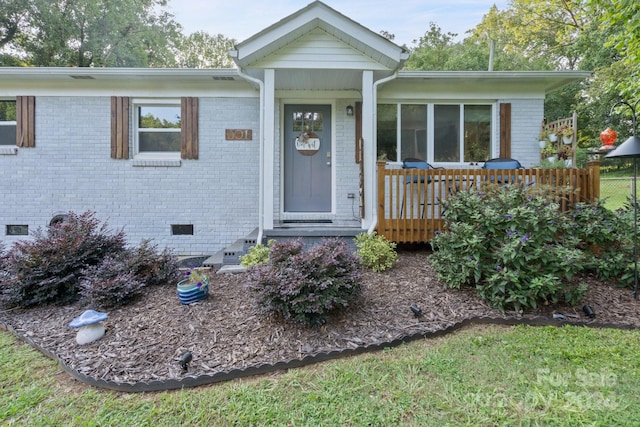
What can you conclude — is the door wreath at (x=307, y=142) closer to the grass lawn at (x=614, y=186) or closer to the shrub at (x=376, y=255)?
the shrub at (x=376, y=255)

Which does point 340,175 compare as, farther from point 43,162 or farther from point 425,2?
point 425,2

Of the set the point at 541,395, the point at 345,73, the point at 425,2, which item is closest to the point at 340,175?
the point at 345,73

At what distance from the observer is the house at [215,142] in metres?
5.66

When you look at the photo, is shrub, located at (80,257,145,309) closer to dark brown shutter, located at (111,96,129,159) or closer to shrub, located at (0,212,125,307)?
shrub, located at (0,212,125,307)

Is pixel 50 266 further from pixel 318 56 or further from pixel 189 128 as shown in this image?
pixel 318 56

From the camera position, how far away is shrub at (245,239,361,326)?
264cm

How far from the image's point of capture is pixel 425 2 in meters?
11.6

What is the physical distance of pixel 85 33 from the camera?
13.4 meters

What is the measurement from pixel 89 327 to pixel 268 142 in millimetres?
2985

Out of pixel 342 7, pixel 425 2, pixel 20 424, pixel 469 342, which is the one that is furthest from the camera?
pixel 425 2

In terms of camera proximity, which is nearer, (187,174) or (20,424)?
(20,424)

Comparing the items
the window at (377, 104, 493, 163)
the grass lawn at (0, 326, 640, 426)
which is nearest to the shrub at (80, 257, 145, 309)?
the grass lawn at (0, 326, 640, 426)

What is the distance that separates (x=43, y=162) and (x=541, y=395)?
7564 mm

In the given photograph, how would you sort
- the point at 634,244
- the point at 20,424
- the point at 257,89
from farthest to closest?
the point at 257,89
the point at 634,244
the point at 20,424
